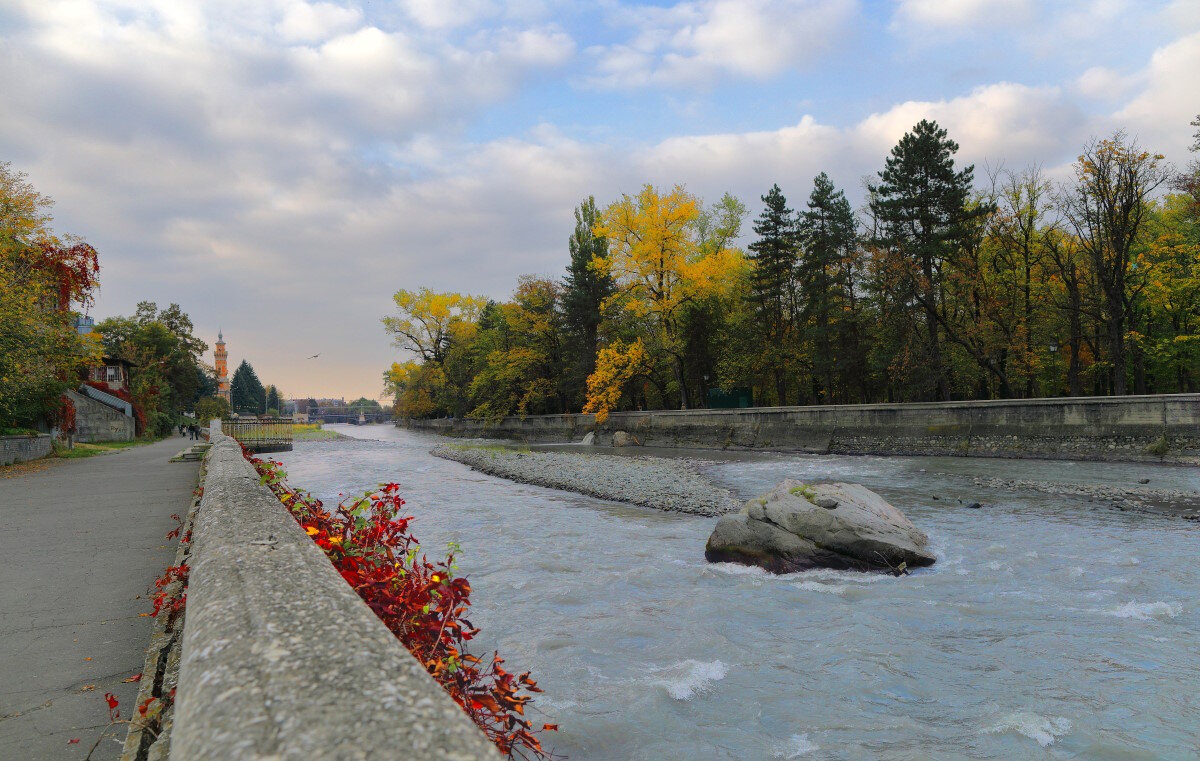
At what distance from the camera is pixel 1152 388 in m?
36.7

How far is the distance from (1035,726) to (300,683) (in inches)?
205

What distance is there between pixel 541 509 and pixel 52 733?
11005 mm

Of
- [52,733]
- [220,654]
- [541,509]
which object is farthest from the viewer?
[541,509]

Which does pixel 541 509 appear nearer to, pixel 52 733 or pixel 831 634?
pixel 831 634

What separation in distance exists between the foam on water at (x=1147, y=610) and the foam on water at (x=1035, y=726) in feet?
9.44

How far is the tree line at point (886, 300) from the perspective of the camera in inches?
1105

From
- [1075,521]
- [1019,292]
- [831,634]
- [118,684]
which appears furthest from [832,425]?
[118,684]

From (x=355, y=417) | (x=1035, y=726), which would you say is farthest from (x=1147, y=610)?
(x=355, y=417)

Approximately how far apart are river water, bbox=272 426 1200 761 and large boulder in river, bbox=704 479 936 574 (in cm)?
39

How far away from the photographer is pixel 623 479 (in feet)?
60.7

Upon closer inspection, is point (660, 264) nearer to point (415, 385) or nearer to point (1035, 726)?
point (1035, 726)

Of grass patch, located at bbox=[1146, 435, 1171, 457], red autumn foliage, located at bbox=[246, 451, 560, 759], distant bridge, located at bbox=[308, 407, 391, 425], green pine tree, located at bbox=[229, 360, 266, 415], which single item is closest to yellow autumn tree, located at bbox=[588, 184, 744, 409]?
grass patch, located at bbox=[1146, 435, 1171, 457]

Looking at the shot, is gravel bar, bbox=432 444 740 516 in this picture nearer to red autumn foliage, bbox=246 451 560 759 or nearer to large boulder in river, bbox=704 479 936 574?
large boulder in river, bbox=704 479 936 574

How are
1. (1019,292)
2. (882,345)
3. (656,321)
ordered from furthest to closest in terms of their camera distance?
(656,321) < (882,345) < (1019,292)
